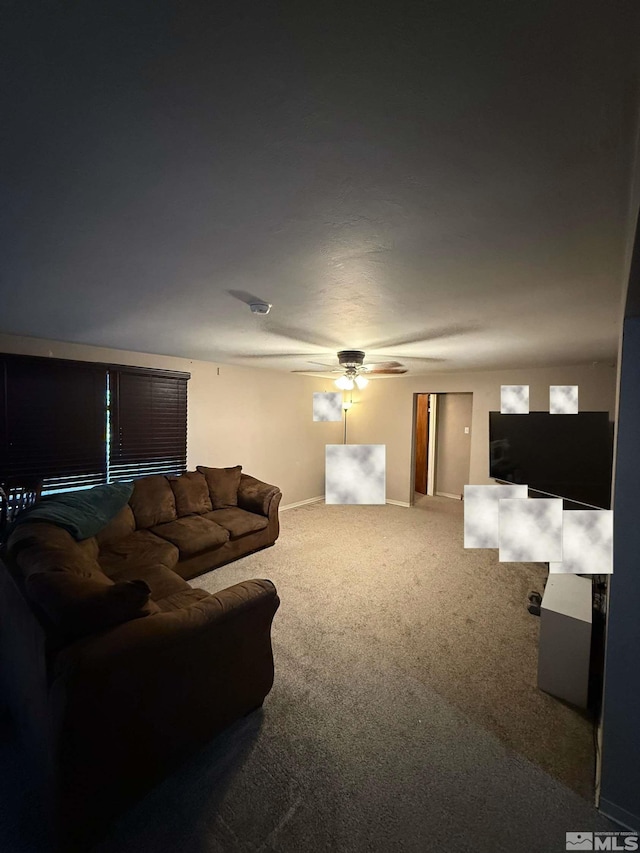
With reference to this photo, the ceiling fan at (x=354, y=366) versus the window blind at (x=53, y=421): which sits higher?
the ceiling fan at (x=354, y=366)

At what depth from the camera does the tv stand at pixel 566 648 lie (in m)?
1.91

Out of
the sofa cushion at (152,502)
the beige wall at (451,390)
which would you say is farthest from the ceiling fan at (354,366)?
the sofa cushion at (152,502)

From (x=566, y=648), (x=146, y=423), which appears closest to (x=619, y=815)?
(x=566, y=648)

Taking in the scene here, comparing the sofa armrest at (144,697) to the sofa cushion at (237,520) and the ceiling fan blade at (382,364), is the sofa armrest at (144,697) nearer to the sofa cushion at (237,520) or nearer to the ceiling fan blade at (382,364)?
the sofa cushion at (237,520)

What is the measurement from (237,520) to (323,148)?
3527 mm

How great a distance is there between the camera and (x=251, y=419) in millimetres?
5191

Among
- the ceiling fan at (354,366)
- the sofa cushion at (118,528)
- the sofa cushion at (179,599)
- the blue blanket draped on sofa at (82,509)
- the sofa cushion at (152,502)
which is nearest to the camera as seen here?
the sofa cushion at (179,599)

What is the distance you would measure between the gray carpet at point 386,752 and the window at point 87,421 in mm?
2324

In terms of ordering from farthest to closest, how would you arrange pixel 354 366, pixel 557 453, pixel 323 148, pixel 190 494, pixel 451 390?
pixel 451 390, pixel 190 494, pixel 354 366, pixel 557 453, pixel 323 148

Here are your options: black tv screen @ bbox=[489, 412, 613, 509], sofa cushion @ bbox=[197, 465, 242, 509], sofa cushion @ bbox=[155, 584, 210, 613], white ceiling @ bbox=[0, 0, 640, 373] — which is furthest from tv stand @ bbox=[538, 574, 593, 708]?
sofa cushion @ bbox=[197, 465, 242, 509]

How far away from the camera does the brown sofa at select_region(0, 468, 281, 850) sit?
3.98 feet

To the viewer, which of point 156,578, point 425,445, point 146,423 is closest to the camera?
point 156,578

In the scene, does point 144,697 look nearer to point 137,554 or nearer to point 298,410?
point 137,554

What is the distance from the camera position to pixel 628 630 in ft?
4.45
